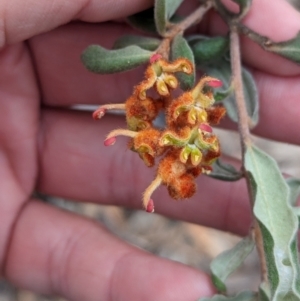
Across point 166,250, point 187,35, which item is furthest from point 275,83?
point 166,250

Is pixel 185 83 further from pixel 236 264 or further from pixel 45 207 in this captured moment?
pixel 45 207

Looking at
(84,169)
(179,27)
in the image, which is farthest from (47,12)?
(84,169)

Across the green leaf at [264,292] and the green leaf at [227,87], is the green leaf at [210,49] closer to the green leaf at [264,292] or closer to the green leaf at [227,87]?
the green leaf at [227,87]

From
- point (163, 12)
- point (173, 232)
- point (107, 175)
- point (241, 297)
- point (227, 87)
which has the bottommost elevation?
point (173, 232)

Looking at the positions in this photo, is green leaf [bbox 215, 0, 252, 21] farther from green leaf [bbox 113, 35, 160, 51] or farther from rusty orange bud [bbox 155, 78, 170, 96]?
rusty orange bud [bbox 155, 78, 170, 96]

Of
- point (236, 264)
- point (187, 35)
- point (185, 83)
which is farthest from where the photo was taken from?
point (187, 35)

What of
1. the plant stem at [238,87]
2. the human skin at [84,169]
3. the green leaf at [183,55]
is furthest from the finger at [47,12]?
the plant stem at [238,87]

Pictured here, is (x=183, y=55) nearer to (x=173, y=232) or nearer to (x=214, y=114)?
(x=214, y=114)
